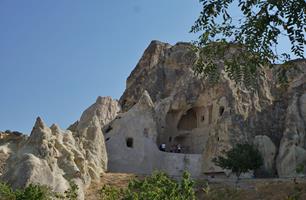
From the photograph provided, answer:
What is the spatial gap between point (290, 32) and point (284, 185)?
16.1 m

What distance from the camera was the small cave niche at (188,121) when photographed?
3781 centimetres

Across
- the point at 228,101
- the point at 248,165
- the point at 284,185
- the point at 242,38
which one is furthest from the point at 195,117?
the point at 242,38

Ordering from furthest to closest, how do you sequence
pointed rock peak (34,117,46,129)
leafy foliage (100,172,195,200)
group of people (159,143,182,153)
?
group of people (159,143,182,153), pointed rock peak (34,117,46,129), leafy foliage (100,172,195,200)

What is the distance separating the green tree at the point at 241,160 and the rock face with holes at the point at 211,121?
136 cm

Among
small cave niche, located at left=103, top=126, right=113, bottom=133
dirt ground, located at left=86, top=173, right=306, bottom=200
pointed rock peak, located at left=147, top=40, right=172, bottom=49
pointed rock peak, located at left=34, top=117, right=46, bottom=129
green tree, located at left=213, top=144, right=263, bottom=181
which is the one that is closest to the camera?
dirt ground, located at left=86, top=173, right=306, bottom=200

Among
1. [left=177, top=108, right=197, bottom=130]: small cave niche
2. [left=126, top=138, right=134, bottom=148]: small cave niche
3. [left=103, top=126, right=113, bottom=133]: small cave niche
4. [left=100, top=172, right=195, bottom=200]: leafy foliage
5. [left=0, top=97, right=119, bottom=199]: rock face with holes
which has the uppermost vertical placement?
[left=177, top=108, right=197, bottom=130]: small cave niche

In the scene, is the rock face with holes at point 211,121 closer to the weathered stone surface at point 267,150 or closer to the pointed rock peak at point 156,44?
the weathered stone surface at point 267,150

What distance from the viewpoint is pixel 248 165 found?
27281 mm

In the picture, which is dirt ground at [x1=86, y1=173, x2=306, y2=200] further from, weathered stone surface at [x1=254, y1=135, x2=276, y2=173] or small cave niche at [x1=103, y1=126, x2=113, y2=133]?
small cave niche at [x1=103, y1=126, x2=113, y2=133]

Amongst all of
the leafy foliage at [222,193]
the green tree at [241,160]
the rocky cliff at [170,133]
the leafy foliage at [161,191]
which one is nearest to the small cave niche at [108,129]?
the rocky cliff at [170,133]

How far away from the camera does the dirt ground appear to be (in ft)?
67.9

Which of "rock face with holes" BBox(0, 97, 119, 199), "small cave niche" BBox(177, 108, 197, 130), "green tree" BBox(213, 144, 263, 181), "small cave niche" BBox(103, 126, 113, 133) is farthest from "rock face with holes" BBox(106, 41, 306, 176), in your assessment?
"rock face with holes" BBox(0, 97, 119, 199)

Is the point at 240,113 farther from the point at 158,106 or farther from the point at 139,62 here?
the point at 139,62

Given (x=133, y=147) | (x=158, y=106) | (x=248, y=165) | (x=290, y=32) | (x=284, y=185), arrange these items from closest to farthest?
(x=290, y=32), (x=284, y=185), (x=248, y=165), (x=133, y=147), (x=158, y=106)
